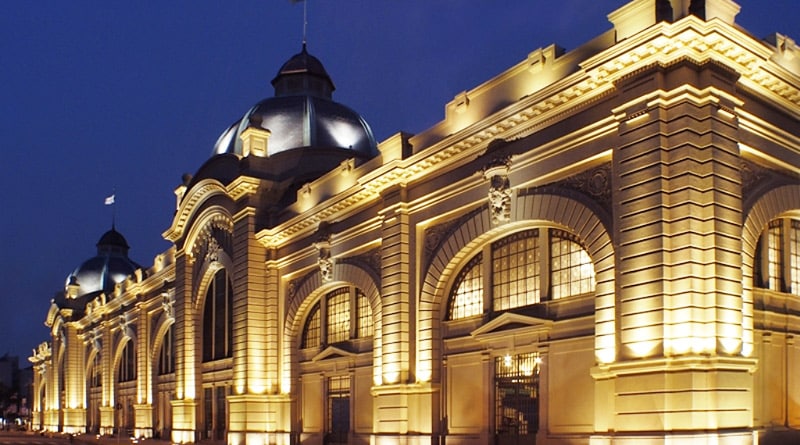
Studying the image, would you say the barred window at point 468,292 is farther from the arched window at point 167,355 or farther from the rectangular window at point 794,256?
the arched window at point 167,355

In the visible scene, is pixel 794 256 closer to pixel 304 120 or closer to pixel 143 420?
pixel 304 120

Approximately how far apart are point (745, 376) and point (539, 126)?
29.9 feet

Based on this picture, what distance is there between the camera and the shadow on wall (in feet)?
69.6

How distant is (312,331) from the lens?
39.2 meters

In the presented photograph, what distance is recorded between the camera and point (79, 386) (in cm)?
8069

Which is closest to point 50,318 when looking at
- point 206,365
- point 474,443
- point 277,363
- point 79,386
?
point 79,386

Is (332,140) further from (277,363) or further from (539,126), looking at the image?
(539,126)

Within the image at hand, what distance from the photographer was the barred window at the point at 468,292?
2822cm

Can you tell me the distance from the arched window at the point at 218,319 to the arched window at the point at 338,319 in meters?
6.76

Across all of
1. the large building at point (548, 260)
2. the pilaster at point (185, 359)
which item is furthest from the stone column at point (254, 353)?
the pilaster at point (185, 359)

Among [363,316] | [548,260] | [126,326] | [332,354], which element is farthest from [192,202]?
[548,260]

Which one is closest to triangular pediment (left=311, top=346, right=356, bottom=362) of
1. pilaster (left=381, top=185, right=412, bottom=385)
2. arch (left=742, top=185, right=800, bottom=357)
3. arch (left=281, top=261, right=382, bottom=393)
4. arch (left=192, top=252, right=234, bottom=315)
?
arch (left=281, top=261, right=382, bottom=393)

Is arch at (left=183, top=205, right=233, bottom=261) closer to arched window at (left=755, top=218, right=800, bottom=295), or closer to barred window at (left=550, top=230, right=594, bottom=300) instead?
barred window at (left=550, top=230, right=594, bottom=300)

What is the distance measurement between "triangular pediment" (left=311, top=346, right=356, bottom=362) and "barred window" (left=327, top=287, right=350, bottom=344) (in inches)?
25.6
